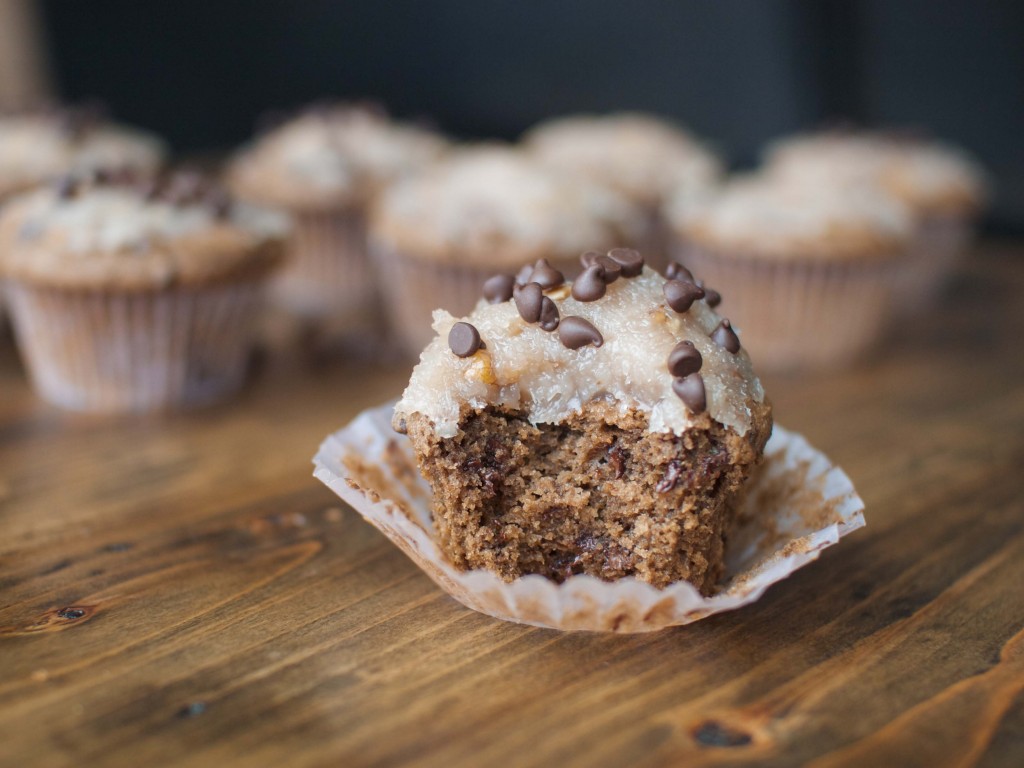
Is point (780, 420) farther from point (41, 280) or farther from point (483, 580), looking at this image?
point (41, 280)

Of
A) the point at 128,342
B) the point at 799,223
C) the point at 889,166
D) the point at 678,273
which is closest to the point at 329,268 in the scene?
the point at 128,342

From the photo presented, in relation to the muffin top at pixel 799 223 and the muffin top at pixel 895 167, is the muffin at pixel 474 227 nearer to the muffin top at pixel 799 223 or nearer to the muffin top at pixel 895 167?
the muffin top at pixel 799 223

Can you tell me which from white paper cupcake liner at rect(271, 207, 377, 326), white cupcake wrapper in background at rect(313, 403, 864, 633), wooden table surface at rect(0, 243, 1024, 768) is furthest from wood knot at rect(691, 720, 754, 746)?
white paper cupcake liner at rect(271, 207, 377, 326)

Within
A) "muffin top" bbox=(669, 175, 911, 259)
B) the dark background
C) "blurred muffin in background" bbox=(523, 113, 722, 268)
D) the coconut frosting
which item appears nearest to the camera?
the coconut frosting

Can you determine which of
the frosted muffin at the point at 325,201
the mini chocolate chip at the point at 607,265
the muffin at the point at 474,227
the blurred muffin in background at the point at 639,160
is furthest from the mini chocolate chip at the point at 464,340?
the blurred muffin in background at the point at 639,160

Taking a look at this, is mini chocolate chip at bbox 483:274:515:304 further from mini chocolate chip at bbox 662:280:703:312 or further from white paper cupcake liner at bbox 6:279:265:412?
white paper cupcake liner at bbox 6:279:265:412

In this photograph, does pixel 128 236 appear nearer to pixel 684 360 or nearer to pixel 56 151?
pixel 56 151

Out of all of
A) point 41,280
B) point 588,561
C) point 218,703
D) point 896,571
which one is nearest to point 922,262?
point 896,571
